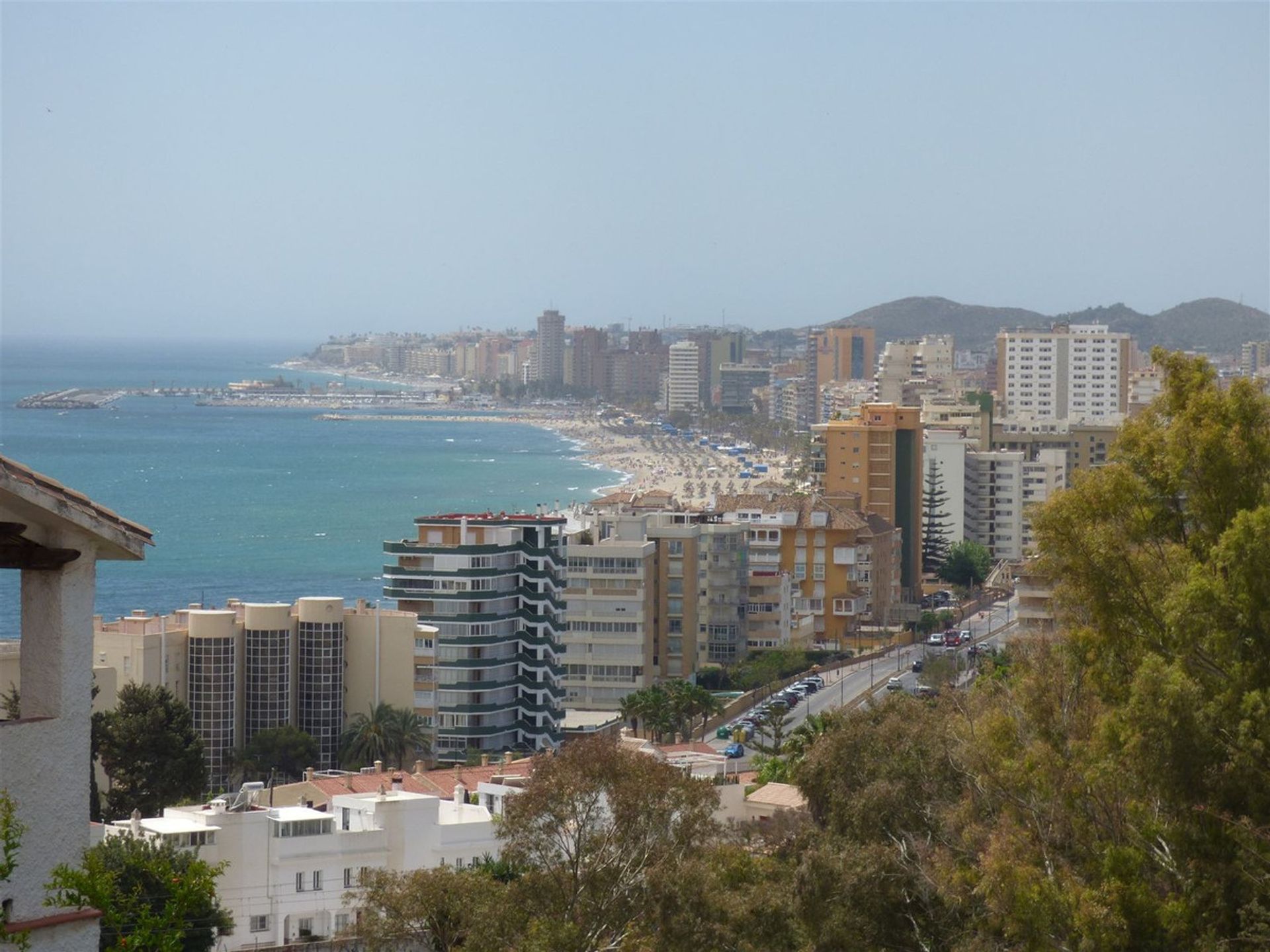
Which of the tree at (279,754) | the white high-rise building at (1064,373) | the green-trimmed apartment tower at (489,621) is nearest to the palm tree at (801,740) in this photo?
the tree at (279,754)

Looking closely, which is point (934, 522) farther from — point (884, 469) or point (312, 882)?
point (312, 882)

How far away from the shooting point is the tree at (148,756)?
27.4 m

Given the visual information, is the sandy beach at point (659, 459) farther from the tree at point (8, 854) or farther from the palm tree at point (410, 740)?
the tree at point (8, 854)

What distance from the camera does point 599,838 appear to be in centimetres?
1245

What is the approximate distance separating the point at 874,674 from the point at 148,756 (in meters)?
22.4

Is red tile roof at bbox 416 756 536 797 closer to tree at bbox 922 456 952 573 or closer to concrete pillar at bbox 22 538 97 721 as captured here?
concrete pillar at bbox 22 538 97 721

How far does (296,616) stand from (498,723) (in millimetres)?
4272

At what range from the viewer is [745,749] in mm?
34906

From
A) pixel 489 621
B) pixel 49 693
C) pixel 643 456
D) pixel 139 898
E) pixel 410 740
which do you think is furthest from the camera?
pixel 643 456

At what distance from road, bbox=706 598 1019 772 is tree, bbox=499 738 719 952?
19.6 metres

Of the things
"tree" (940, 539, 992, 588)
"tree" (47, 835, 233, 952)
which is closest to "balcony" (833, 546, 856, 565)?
"tree" (940, 539, 992, 588)

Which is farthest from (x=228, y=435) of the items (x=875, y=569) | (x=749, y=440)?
(x=875, y=569)

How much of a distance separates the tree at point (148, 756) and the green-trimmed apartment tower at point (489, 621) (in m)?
7.69

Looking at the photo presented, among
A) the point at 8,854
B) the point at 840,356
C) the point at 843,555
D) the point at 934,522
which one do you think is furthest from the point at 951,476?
the point at 840,356
